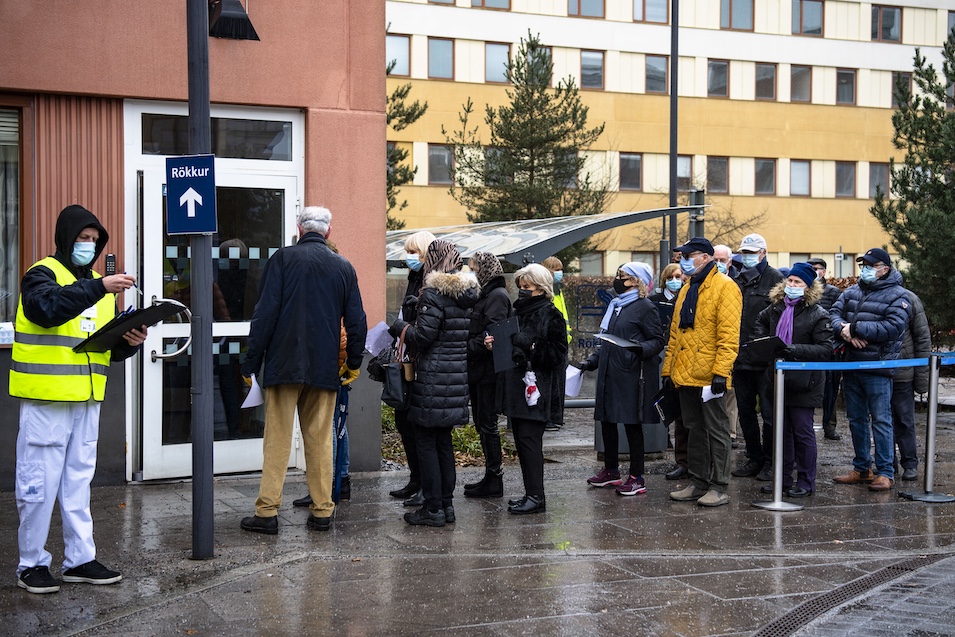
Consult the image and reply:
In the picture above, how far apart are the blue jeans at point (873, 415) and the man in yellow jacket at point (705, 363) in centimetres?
151

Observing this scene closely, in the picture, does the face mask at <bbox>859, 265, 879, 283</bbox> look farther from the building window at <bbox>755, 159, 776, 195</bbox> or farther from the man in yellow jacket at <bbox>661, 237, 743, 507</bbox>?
the building window at <bbox>755, 159, 776, 195</bbox>

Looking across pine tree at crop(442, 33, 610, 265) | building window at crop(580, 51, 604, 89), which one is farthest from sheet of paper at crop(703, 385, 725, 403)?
building window at crop(580, 51, 604, 89)

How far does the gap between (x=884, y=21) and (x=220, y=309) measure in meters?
43.3

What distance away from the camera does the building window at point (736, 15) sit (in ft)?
148

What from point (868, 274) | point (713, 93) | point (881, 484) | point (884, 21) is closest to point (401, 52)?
point (713, 93)

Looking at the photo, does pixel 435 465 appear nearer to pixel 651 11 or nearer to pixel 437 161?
pixel 437 161

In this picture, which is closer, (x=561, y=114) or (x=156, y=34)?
(x=156, y=34)

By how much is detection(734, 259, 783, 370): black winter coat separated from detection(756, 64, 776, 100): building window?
122 feet

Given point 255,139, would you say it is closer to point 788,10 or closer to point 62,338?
point 62,338

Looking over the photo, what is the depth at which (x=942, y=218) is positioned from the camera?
15.4 m

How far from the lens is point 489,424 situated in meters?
8.91

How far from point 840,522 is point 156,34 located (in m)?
6.30

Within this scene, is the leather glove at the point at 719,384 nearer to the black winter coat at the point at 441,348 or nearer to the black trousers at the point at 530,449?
the black trousers at the point at 530,449

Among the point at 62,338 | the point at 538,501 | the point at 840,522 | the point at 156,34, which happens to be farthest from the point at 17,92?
the point at 840,522
